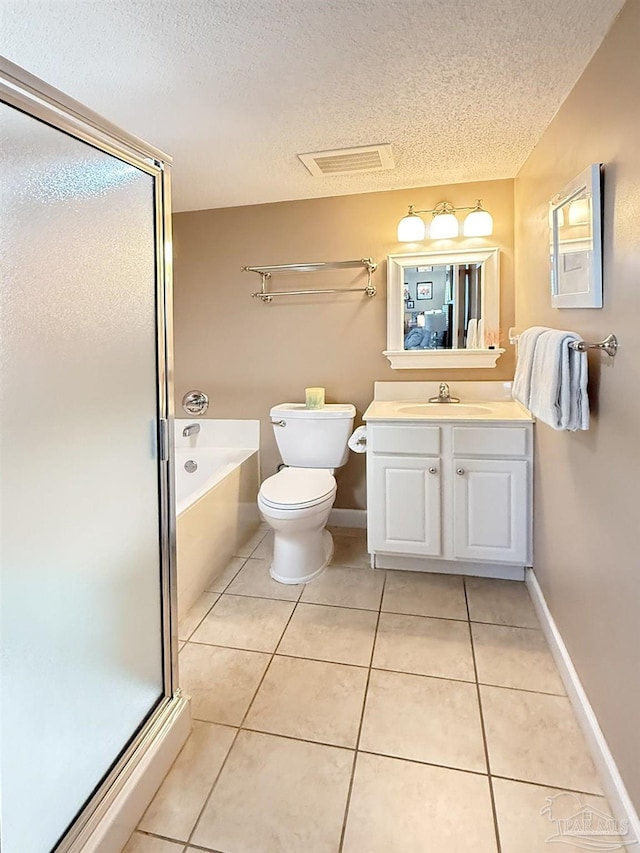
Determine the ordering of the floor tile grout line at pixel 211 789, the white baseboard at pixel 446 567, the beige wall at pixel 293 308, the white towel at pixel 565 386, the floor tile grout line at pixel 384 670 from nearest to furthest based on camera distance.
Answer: the floor tile grout line at pixel 211 789, the white towel at pixel 565 386, the floor tile grout line at pixel 384 670, the white baseboard at pixel 446 567, the beige wall at pixel 293 308

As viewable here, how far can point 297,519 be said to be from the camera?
A: 2.26m

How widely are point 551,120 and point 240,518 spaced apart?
7.78 ft

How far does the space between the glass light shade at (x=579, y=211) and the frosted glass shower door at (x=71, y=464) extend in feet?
3.94

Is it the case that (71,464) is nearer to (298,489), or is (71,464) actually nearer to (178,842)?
(178,842)

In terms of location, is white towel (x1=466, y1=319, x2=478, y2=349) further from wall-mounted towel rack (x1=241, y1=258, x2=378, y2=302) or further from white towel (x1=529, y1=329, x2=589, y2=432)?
white towel (x1=529, y1=329, x2=589, y2=432)

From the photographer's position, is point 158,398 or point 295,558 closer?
point 158,398

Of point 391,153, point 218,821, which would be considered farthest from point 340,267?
point 218,821

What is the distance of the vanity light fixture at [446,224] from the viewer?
258 centimetres

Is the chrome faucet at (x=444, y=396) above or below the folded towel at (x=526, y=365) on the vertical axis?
below

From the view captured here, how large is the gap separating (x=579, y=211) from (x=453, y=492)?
129 cm

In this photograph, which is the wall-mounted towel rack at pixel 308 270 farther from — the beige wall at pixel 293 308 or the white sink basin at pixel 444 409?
the white sink basin at pixel 444 409

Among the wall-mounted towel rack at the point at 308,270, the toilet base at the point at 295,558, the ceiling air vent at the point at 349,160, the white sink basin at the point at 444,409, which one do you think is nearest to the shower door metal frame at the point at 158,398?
the toilet base at the point at 295,558

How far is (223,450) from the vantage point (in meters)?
3.10

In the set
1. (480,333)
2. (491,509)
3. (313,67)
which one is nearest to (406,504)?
(491,509)
